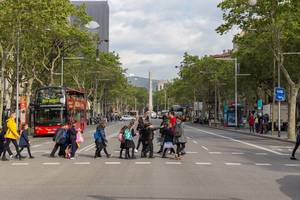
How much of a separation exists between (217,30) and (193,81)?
5323 cm

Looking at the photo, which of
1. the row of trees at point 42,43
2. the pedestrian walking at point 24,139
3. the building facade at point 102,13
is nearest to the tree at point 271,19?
the row of trees at point 42,43

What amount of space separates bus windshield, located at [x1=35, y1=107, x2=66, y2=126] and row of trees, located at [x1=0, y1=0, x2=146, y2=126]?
3.56 metres

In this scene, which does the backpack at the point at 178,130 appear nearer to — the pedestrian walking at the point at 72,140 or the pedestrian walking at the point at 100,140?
the pedestrian walking at the point at 100,140

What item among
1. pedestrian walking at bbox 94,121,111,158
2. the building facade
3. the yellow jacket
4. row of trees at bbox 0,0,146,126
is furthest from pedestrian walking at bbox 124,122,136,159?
the building facade

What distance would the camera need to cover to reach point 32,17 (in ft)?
134

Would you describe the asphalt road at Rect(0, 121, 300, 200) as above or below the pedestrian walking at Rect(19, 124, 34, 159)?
below

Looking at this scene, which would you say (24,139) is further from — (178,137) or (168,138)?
(178,137)

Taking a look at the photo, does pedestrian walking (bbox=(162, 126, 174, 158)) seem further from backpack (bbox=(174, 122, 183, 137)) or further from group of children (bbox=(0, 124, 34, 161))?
group of children (bbox=(0, 124, 34, 161))

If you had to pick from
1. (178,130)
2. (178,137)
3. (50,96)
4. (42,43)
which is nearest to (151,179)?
(178,137)

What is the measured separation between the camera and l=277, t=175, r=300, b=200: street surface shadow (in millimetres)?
12609

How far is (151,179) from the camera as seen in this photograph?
15219 millimetres

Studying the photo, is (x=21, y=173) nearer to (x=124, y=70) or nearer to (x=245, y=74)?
(x=245, y=74)

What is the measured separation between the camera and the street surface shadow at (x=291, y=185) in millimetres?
12609

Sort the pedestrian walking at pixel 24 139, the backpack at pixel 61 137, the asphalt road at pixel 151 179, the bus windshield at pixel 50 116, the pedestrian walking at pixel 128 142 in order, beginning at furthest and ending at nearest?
the bus windshield at pixel 50 116 < the backpack at pixel 61 137 < the pedestrian walking at pixel 24 139 < the pedestrian walking at pixel 128 142 < the asphalt road at pixel 151 179
